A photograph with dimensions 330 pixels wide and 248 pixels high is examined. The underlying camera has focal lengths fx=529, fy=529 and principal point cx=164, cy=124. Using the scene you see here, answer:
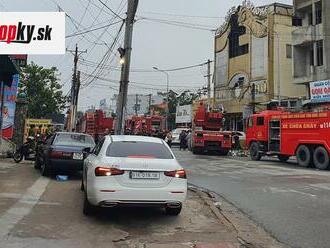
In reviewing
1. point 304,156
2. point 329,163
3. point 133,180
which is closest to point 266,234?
point 133,180

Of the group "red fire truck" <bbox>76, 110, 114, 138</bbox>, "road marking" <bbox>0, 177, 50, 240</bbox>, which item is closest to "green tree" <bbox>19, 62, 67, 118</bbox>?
"red fire truck" <bbox>76, 110, 114, 138</bbox>

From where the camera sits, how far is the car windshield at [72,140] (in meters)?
15.9

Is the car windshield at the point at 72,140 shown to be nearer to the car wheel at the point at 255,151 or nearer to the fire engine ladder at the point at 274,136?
the fire engine ladder at the point at 274,136

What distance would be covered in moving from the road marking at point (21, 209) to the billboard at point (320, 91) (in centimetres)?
2465

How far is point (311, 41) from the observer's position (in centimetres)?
4106

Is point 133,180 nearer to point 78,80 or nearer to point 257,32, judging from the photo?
point 78,80

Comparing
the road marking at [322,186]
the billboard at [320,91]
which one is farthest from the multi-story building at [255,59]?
the road marking at [322,186]

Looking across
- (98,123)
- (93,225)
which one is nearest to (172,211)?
(93,225)

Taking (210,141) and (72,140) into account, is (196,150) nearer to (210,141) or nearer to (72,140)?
(210,141)

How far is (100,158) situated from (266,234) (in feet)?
10.3

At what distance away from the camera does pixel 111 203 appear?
29.1 feet

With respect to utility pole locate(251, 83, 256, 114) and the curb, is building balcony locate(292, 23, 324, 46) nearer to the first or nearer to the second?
utility pole locate(251, 83, 256, 114)

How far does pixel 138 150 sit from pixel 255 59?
136ft

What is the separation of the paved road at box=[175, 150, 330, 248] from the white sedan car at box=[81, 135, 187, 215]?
6.05 feet
